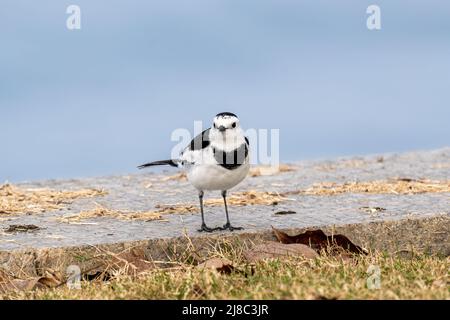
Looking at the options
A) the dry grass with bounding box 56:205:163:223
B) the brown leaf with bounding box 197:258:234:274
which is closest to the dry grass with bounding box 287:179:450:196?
the dry grass with bounding box 56:205:163:223

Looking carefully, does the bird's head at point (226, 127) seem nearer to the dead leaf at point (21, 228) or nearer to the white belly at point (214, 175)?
the white belly at point (214, 175)

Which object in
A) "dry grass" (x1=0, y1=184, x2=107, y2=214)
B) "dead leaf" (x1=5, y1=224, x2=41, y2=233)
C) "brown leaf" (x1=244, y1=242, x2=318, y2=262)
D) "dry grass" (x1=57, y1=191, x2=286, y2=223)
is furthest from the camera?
"dry grass" (x1=0, y1=184, x2=107, y2=214)

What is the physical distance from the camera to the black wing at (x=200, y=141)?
6.64 metres

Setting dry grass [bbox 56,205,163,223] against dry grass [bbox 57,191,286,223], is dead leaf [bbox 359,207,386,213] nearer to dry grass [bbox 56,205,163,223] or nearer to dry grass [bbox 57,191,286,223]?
dry grass [bbox 57,191,286,223]

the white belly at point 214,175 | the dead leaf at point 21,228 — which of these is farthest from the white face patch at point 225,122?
the dead leaf at point 21,228

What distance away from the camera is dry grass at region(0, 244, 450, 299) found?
4.80 meters

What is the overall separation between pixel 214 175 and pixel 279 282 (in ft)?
5.43

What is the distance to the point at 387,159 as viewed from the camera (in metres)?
12.5

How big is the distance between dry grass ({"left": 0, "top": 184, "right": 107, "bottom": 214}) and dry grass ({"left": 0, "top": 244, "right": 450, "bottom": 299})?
7.76 feet

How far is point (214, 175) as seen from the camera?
6.59m

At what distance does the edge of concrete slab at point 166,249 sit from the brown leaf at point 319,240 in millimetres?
161

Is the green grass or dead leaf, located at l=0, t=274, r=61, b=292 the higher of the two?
the green grass
